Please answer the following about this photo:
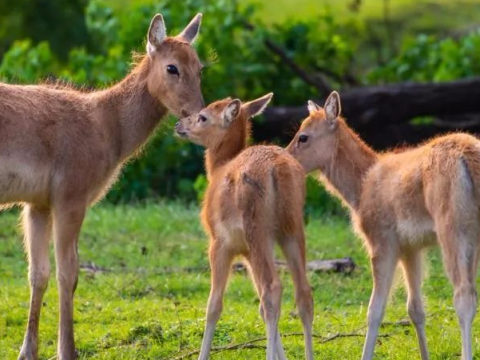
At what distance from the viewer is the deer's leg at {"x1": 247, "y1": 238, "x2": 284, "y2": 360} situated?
796 cm

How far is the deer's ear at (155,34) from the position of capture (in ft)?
30.9

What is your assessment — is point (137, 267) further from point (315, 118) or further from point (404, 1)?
point (404, 1)

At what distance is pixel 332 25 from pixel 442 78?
193 centimetres

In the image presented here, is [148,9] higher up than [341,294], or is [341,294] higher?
[148,9]

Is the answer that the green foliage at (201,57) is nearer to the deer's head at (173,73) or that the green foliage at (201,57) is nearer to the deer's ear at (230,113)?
the deer's head at (173,73)

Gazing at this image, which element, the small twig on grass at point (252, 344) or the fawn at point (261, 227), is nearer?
the fawn at point (261, 227)

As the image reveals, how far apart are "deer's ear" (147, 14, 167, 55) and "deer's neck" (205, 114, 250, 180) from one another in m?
0.87

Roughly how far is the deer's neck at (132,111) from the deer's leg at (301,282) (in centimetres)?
177

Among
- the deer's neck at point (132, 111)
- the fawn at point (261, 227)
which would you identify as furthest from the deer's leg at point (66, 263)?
the fawn at point (261, 227)

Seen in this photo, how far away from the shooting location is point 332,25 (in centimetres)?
1817

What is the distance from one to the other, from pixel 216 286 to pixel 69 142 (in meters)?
1.56

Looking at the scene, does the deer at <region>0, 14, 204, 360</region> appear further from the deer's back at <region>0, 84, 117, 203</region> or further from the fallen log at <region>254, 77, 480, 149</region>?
the fallen log at <region>254, 77, 480, 149</region>

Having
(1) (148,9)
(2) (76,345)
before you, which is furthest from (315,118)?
(1) (148,9)

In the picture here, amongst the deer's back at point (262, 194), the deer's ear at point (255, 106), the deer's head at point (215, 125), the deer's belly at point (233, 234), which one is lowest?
the deer's belly at point (233, 234)
